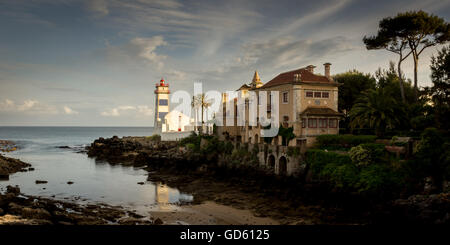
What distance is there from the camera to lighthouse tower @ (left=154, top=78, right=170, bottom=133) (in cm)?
7350

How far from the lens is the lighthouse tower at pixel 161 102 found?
7350 centimetres

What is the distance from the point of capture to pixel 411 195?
19.7 meters

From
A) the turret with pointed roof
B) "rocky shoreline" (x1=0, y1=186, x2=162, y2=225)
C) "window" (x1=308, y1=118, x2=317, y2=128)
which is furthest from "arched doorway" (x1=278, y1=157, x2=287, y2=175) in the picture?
the turret with pointed roof

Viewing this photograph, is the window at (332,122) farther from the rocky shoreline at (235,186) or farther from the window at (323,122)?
the rocky shoreline at (235,186)

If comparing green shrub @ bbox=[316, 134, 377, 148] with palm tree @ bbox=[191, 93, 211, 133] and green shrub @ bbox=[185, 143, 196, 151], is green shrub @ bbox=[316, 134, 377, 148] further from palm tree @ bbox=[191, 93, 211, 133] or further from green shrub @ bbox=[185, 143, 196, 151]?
palm tree @ bbox=[191, 93, 211, 133]

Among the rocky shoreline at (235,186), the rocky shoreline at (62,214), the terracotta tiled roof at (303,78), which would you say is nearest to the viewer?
the rocky shoreline at (62,214)

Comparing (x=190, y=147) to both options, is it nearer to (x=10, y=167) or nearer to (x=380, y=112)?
(x=10, y=167)

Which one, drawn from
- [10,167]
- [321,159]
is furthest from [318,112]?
[10,167]

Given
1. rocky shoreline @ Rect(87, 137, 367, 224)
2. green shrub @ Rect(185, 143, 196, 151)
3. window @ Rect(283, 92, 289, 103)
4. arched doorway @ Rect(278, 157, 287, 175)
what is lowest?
rocky shoreline @ Rect(87, 137, 367, 224)

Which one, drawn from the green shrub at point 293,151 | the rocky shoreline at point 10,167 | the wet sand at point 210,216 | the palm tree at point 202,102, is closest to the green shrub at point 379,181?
the wet sand at point 210,216

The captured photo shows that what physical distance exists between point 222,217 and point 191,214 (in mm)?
2231
